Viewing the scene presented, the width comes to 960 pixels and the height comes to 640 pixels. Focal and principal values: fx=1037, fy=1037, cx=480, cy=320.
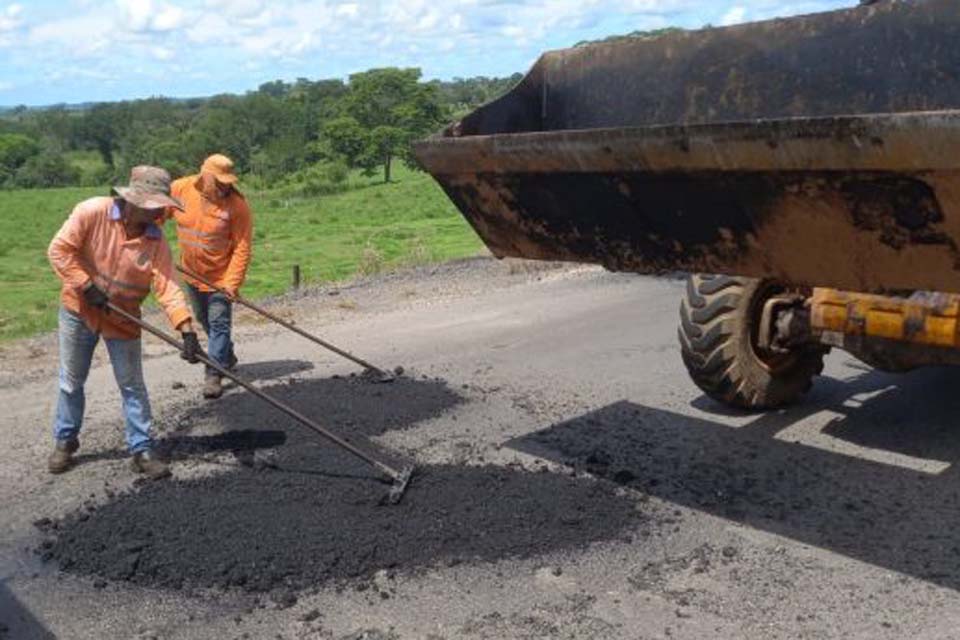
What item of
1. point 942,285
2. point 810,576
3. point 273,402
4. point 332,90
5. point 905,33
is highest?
point 332,90

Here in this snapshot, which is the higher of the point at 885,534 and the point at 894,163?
the point at 894,163

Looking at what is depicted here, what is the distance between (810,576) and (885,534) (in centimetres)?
63

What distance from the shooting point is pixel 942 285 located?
3.42m

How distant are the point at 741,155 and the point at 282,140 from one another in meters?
70.7

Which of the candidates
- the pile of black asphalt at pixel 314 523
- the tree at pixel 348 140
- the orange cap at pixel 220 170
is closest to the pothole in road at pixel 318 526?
the pile of black asphalt at pixel 314 523

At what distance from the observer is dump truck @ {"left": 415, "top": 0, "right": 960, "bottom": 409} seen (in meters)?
3.35

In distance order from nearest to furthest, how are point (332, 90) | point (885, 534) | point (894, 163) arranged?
1. point (894, 163)
2. point (885, 534)
3. point (332, 90)

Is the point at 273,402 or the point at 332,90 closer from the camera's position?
the point at 273,402

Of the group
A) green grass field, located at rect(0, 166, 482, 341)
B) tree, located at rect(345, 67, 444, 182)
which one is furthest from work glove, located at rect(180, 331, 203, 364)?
tree, located at rect(345, 67, 444, 182)

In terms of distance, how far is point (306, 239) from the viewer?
28.6 meters

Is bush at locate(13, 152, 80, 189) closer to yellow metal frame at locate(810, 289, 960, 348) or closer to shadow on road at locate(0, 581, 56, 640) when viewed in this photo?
shadow on road at locate(0, 581, 56, 640)

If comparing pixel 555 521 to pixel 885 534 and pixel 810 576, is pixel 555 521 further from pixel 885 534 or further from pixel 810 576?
pixel 885 534

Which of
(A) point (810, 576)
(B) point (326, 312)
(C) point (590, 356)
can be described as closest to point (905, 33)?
(A) point (810, 576)

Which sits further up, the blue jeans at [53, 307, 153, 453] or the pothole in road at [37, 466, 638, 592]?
the blue jeans at [53, 307, 153, 453]
